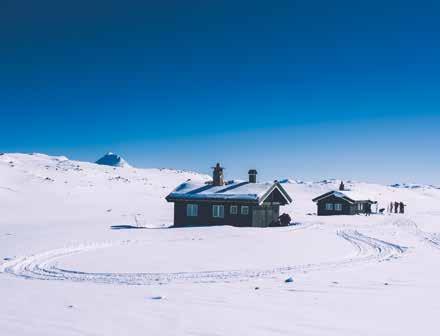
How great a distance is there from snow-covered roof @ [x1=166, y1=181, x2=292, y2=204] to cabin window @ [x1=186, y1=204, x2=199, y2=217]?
2.91ft

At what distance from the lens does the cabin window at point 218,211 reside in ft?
124

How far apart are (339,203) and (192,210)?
25371mm

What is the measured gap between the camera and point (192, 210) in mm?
38750

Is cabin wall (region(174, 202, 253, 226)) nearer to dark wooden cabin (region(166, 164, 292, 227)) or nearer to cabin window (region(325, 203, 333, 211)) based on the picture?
dark wooden cabin (region(166, 164, 292, 227))

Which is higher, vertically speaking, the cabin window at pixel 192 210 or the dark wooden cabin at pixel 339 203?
the dark wooden cabin at pixel 339 203

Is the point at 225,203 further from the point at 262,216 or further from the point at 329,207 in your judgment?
the point at 329,207

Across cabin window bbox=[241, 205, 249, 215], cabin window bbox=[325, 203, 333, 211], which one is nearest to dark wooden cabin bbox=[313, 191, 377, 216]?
cabin window bbox=[325, 203, 333, 211]

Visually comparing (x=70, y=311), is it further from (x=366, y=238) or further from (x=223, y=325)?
(x=366, y=238)

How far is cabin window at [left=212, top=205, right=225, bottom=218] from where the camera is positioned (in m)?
37.8

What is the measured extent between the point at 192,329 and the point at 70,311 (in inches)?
124

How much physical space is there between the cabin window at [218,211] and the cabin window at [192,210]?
1.66 m

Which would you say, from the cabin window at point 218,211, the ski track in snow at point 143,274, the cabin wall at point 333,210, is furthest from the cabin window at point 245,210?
the cabin wall at point 333,210


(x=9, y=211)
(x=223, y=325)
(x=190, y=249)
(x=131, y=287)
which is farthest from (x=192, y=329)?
(x=9, y=211)

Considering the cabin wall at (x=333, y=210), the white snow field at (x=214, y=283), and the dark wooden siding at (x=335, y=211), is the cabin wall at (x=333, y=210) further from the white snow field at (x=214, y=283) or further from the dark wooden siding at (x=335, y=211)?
the white snow field at (x=214, y=283)
